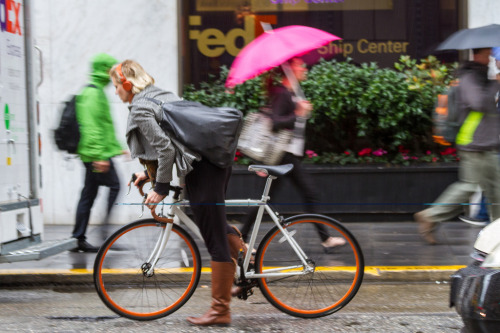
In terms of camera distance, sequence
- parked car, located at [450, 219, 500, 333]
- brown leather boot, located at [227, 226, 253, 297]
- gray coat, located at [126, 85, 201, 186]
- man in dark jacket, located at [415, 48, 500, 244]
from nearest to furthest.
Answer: parked car, located at [450, 219, 500, 333] → gray coat, located at [126, 85, 201, 186] → brown leather boot, located at [227, 226, 253, 297] → man in dark jacket, located at [415, 48, 500, 244]

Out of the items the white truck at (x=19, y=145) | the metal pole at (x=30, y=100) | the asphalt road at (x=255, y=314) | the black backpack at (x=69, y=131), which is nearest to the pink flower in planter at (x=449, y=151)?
the asphalt road at (x=255, y=314)

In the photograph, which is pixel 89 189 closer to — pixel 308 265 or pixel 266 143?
pixel 266 143

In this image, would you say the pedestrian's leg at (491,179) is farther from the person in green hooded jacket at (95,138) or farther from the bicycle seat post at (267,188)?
the person in green hooded jacket at (95,138)

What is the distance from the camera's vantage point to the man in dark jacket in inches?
241

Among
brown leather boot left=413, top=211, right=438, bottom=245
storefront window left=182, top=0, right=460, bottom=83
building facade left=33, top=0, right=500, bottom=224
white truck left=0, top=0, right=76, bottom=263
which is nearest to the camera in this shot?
white truck left=0, top=0, right=76, bottom=263

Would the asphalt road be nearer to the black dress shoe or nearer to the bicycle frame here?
the bicycle frame

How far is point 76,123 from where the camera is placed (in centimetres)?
714

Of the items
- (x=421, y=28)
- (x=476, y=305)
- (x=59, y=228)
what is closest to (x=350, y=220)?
(x=421, y=28)

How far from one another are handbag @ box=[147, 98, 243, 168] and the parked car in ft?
5.41

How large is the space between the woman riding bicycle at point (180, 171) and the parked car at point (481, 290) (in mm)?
1585

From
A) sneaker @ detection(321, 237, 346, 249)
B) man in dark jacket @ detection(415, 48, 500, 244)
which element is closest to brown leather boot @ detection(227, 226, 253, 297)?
sneaker @ detection(321, 237, 346, 249)

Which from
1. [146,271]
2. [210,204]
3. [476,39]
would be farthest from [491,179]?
[146,271]

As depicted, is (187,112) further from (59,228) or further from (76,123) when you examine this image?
(59,228)

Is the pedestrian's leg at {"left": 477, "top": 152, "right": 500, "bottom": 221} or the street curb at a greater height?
the pedestrian's leg at {"left": 477, "top": 152, "right": 500, "bottom": 221}
